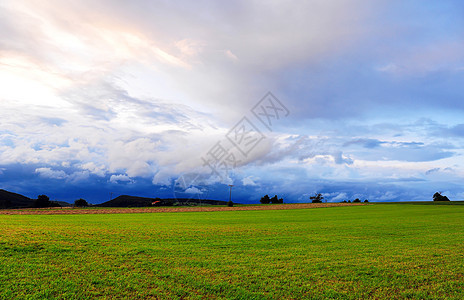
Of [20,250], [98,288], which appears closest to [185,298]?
[98,288]

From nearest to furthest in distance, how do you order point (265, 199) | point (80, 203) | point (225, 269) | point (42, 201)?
point (225, 269) → point (42, 201) → point (265, 199) → point (80, 203)

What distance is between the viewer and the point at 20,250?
44.0 feet

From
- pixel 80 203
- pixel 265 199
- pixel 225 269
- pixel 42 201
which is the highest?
pixel 42 201

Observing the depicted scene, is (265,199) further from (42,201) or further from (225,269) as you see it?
(225,269)

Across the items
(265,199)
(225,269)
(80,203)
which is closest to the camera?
(225,269)

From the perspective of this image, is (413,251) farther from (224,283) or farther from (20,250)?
(20,250)

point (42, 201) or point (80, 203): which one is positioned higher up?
point (42, 201)

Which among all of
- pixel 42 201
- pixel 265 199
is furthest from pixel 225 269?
pixel 42 201

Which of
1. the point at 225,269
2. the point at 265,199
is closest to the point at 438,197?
the point at 265,199

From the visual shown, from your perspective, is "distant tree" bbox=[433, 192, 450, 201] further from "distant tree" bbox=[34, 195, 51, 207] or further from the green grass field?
"distant tree" bbox=[34, 195, 51, 207]

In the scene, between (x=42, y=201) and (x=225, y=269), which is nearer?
(x=225, y=269)

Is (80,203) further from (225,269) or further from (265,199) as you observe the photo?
(225,269)

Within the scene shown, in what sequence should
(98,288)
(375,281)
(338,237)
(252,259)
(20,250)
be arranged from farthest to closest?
(338,237), (20,250), (252,259), (375,281), (98,288)

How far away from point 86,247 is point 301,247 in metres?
11.4
